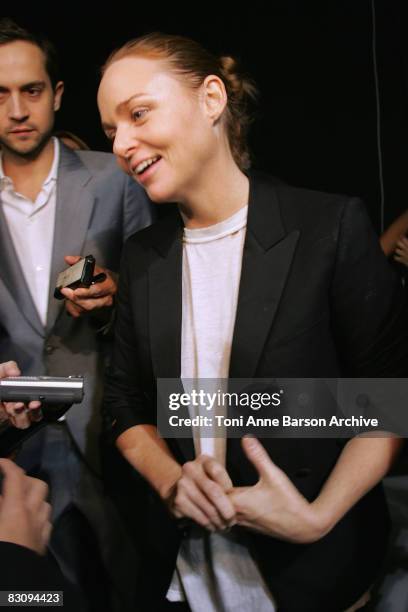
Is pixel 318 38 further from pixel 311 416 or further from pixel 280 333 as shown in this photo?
pixel 311 416

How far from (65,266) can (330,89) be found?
2.25 ft

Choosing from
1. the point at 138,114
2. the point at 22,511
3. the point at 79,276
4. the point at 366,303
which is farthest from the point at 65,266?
the point at 366,303

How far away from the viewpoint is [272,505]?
0.97 meters

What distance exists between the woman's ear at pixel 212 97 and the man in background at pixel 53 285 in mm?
360

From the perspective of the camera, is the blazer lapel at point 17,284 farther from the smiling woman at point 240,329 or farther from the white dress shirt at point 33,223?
the smiling woman at point 240,329

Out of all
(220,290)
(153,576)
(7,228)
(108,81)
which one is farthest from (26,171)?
(153,576)

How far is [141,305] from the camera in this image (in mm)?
1175

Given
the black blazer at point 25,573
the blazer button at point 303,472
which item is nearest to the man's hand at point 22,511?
the black blazer at point 25,573

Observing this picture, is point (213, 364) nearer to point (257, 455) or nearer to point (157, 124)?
point (257, 455)

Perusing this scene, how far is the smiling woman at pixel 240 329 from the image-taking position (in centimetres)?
102

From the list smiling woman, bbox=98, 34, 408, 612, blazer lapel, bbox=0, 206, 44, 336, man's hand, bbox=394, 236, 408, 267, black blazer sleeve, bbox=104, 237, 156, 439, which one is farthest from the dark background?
blazer lapel, bbox=0, 206, 44, 336

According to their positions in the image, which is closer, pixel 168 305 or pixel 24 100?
pixel 168 305

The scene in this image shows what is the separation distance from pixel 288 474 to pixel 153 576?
0.40m

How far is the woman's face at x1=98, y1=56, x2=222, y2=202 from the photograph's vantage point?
42.3 inches
